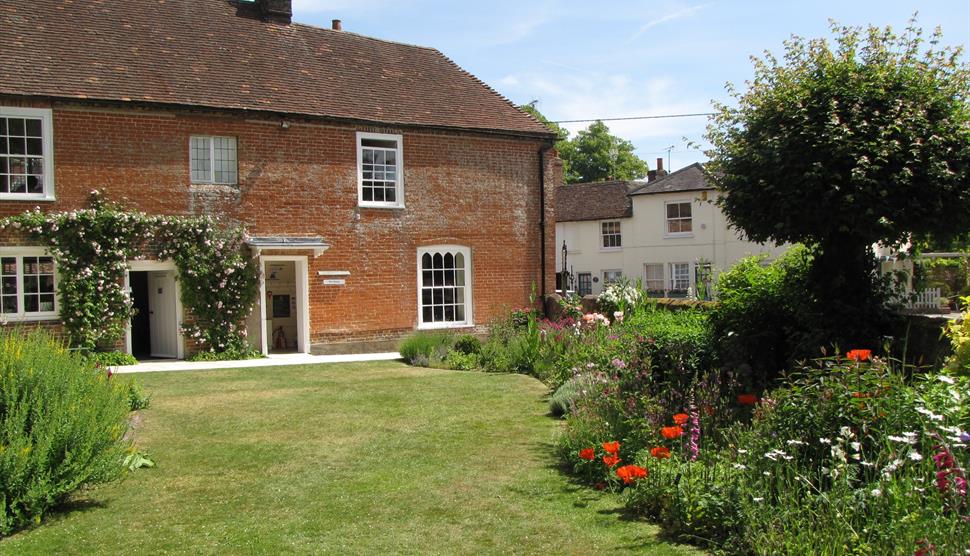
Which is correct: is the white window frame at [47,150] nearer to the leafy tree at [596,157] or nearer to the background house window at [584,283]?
the background house window at [584,283]

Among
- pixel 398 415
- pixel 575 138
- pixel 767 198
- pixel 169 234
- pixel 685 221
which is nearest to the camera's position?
pixel 767 198

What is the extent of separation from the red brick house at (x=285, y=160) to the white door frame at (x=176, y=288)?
2.7 inches

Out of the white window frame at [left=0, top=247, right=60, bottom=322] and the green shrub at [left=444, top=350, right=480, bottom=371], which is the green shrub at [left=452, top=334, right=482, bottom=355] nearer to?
the green shrub at [left=444, top=350, right=480, bottom=371]

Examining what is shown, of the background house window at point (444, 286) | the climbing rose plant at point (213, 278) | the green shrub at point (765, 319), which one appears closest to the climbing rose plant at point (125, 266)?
the climbing rose plant at point (213, 278)

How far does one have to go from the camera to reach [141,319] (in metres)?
20.6

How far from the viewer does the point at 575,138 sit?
244 feet

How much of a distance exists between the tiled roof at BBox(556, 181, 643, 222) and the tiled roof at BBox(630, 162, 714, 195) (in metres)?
2.18

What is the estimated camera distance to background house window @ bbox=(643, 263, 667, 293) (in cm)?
4294

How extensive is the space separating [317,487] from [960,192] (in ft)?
23.1

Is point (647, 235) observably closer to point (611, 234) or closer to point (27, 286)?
point (611, 234)

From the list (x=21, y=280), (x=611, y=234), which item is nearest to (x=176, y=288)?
(x=21, y=280)

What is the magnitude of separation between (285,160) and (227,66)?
286 centimetres

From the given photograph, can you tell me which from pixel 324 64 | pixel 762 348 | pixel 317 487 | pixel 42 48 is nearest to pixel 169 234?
pixel 42 48

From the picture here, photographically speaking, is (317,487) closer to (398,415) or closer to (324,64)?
(398,415)
